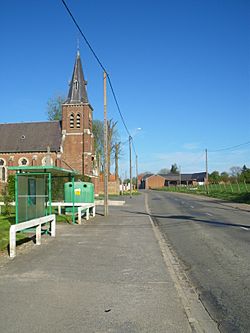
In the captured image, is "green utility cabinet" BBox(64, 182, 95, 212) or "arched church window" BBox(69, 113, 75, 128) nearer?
"green utility cabinet" BBox(64, 182, 95, 212)

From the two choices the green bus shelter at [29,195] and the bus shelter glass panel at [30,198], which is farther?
the bus shelter glass panel at [30,198]

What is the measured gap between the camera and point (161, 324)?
4.51m

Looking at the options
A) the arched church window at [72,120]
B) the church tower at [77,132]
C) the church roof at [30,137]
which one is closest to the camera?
the church tower at [77,132]

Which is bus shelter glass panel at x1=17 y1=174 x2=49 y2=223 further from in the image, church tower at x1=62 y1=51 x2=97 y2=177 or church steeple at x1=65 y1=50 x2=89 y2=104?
church steeple at x1=65 y1=50 x2=89 y2=104

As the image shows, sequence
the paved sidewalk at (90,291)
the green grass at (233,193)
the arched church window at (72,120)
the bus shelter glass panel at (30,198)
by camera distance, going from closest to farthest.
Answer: the paved sidewalk at (90,291), the bus shelter glass panel at (30,198), the green grass at (233,193), the arched church window at (72,120)

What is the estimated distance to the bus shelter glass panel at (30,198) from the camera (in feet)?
37.9

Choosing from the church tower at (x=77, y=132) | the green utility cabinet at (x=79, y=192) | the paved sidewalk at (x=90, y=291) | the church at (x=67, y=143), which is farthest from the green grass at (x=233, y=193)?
the paved sidewalk at (x=90, y=291)

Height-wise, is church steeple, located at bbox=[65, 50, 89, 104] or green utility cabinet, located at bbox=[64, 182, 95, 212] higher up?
church steeple, located at bbox=[65, 50, 89, 104]

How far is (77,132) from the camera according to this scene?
54.0 meters

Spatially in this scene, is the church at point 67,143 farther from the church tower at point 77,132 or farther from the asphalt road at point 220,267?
the asphalt road at point 220,267

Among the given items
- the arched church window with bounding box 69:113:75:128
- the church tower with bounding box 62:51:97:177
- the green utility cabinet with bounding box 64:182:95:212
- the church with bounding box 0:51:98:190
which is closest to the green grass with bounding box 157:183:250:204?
the church with bounding box 0:51:98:190

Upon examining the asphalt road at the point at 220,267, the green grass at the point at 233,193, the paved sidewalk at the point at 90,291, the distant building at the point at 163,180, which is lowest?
the asphalt road at the point at 220,267

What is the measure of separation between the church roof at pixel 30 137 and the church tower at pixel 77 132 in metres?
1.75

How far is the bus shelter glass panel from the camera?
1156cm
